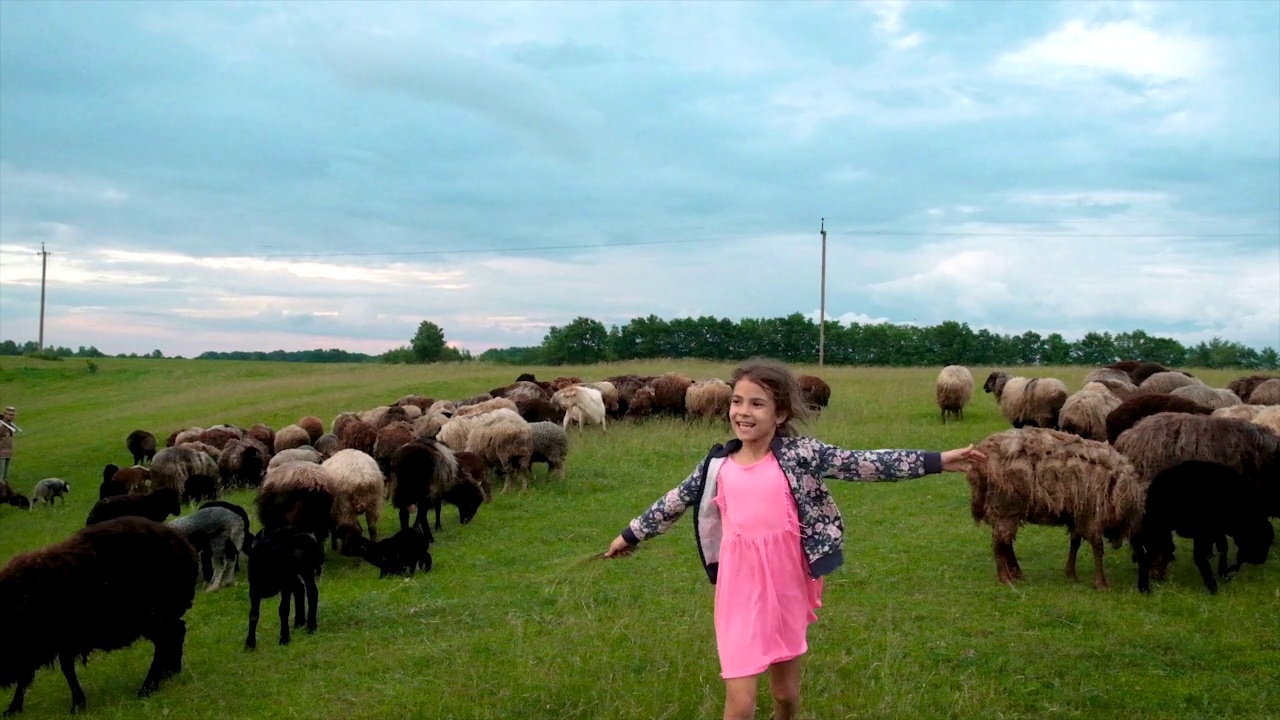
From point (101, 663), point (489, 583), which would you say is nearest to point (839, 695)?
point (489, 583)

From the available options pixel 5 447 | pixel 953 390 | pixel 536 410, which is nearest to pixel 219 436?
pixel 5 447

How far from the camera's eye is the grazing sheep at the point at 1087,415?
53.3ft

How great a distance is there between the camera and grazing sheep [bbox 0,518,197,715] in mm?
7125

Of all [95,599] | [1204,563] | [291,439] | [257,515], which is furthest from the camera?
[291,439]

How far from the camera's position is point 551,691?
260 inches

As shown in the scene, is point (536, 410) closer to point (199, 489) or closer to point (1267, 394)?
point (199, 489)

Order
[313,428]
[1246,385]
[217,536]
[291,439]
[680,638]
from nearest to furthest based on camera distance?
[680,638] < [217,536] < [1246,385] < [291,439] < [313,428]

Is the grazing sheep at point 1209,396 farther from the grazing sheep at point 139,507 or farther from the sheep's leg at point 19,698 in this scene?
the sheep's leg at point 19,698

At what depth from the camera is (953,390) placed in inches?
920

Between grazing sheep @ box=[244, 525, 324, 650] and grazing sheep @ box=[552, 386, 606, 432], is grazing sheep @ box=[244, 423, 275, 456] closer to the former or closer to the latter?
grazing sheep @ box=[552, 386, 606, 432]

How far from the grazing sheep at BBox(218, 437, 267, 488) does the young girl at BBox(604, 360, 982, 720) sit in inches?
651

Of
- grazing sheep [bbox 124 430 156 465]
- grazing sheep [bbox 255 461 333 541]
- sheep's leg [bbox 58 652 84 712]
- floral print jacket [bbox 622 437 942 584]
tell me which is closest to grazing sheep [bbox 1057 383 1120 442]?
grazing sheep [bbox 255 461 333 541]

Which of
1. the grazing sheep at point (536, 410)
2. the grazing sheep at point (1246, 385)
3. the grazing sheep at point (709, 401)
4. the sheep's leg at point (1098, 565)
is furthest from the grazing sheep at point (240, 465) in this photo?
the grazing sheep at point (1246, 385)

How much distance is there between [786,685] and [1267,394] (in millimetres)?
17581
